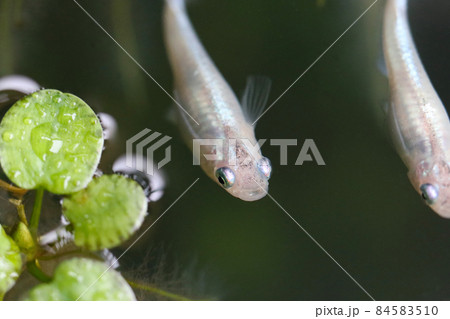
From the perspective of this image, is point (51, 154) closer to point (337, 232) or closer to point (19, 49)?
point (19, 49)

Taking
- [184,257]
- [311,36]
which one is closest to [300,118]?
[311,36]

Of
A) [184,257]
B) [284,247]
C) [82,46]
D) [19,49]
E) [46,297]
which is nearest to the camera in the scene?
[46,297]

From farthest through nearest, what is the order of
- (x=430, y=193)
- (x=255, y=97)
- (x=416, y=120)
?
(x=255, y=97) < (x=416, y=120) < (x=430, y=193)

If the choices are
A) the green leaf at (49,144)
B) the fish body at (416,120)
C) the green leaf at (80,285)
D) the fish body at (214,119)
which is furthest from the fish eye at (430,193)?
the green leaf at (49,144)

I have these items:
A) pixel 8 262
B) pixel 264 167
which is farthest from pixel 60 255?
pixel 264 167

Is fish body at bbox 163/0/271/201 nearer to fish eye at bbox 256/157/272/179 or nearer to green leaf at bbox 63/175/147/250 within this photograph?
fish eye at bbox 256/157/272/179

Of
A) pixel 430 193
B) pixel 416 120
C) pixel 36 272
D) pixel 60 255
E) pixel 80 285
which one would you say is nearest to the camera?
pixel 80 285

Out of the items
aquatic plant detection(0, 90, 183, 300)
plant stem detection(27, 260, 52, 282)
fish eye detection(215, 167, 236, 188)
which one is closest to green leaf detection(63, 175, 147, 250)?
aquatic plant detection(0, 90, 183, 300)

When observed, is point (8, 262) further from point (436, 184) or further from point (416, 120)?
point (416, 120)
